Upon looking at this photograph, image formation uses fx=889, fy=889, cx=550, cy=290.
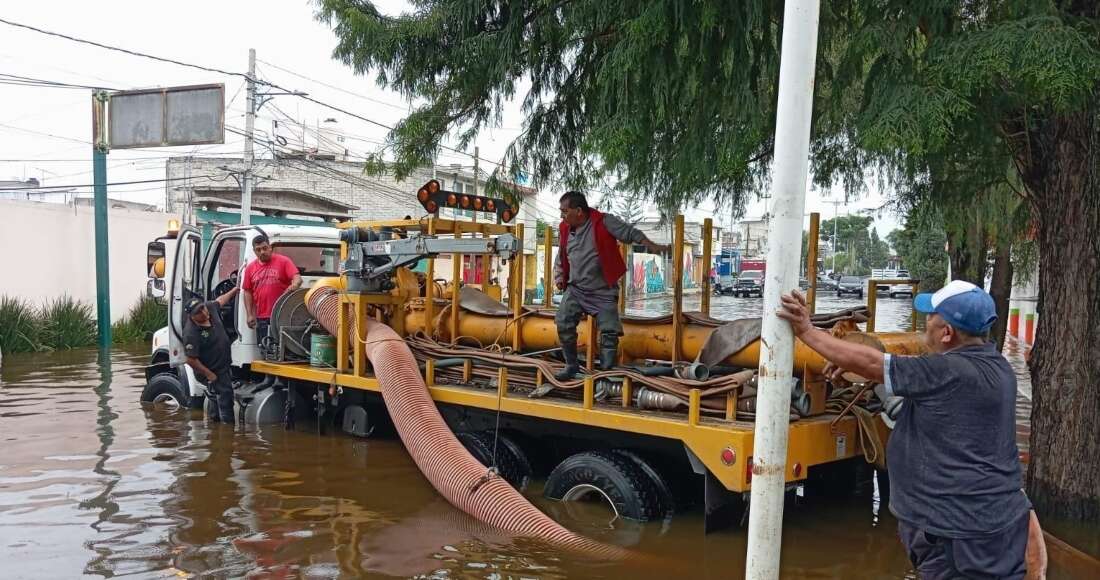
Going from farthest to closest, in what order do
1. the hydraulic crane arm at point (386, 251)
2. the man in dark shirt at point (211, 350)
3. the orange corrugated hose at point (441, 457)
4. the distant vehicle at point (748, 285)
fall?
the distant vehicle at point (748, 285)
the man in dark shirt at point (211, 350)
the hydraulic crane arm at point (386, 251)
the orange corrugated hose at point (441, 457)

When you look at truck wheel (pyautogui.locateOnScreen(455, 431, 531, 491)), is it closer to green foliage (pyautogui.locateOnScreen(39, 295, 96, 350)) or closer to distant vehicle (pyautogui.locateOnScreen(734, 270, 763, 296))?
green foliage (pyautogui.locateOnScreen(39, 295, 96, 350))

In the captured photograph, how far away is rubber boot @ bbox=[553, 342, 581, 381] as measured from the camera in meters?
6.25

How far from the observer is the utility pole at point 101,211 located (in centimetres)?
1761

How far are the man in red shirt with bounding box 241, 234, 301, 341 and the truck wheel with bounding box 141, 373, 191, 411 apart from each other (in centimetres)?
144

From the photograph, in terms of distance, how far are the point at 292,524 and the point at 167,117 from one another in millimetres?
14322

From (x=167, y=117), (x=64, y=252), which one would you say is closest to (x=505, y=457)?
(x=167, y=117)

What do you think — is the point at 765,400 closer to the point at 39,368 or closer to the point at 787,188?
the point at 787,188

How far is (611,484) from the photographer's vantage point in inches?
222

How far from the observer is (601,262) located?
620cm

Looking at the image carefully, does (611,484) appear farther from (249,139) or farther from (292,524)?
(249,139)

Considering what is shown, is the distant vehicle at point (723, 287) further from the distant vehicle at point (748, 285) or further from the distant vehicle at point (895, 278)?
the distant vehicle at point (895, 278)

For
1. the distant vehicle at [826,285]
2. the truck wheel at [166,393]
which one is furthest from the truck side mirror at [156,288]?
the distant vehicle at [826,285]

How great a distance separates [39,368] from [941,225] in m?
13.3

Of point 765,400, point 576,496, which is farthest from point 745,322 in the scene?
point 765,400
